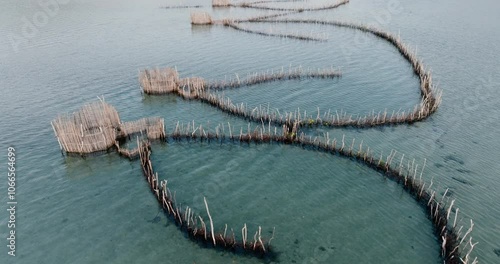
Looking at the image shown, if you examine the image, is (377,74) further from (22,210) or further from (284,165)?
(22,210)

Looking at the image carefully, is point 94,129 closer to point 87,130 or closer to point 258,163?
point 87,130

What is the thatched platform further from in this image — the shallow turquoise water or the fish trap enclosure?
the shallow turquoise water

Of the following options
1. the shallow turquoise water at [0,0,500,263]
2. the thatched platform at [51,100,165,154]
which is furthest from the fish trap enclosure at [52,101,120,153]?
the shallow turquoise water at [0,0,500,263]

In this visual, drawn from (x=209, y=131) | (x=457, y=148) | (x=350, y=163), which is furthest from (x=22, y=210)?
(x=457, y=148)

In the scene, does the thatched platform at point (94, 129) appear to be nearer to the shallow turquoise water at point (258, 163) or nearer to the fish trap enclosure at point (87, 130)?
the fish trap enclosure at point (87, 130)

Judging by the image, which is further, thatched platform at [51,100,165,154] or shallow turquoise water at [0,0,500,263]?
thatched platform at [51,100,165,154]

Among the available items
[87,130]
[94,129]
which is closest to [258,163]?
[94,129]

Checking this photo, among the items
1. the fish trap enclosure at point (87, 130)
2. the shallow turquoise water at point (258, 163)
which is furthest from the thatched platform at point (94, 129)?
the shallow turquoise water at point (258, 163)

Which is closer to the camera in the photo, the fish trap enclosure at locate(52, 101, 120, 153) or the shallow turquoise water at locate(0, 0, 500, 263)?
the shallow turquoise water at locate(0, 0, 500, 263)

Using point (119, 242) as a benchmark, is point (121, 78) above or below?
above
